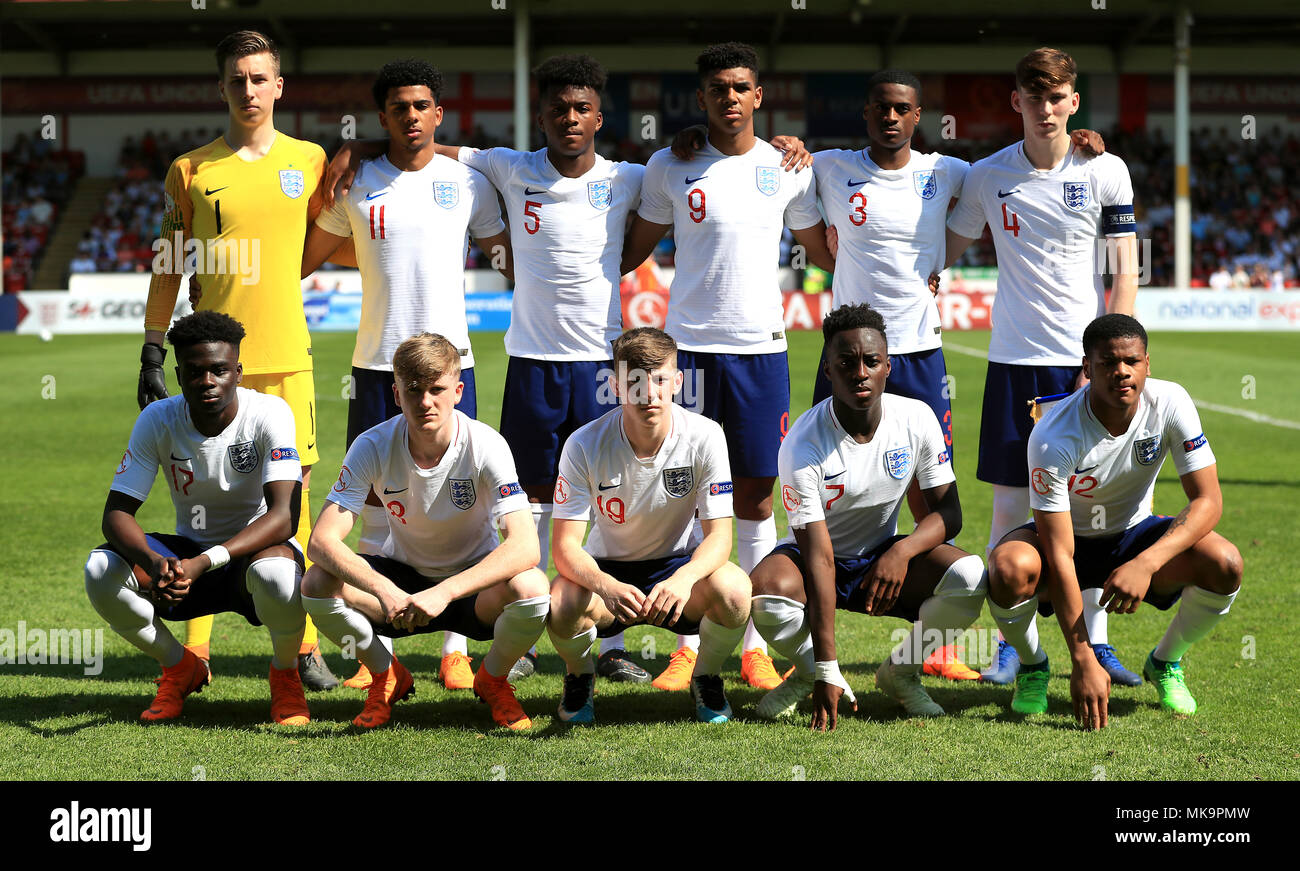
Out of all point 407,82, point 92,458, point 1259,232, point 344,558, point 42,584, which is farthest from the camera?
point 1259,232

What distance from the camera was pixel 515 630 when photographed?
435 cm

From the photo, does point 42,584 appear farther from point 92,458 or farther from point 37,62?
point 37,62

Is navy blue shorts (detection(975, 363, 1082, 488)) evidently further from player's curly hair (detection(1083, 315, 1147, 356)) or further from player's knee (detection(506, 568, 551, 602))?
player's knee (detection(506, 568, 551, 602))

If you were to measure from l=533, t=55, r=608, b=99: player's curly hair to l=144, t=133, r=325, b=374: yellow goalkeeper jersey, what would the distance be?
1.04 m

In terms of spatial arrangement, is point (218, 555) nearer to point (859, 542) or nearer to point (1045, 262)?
point (859, 542)

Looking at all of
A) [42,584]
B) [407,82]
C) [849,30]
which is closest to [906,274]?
[407,82]

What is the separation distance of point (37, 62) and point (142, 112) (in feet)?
9.49

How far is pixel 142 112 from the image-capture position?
35188mm

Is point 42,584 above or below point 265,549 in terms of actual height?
below

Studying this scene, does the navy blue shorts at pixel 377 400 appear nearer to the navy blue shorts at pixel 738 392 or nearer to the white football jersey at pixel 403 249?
the white football jersey at pixel 403 249

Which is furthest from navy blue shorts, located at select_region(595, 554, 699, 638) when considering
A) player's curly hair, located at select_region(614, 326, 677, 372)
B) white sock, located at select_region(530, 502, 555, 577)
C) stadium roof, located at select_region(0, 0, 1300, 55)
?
stadium roof, located at select_region(0, 0, 1300, 55)

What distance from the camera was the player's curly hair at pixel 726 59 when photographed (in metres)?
4.97

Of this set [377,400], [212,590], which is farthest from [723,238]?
[212,590]

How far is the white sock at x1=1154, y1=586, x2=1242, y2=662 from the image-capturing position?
4.54 m
